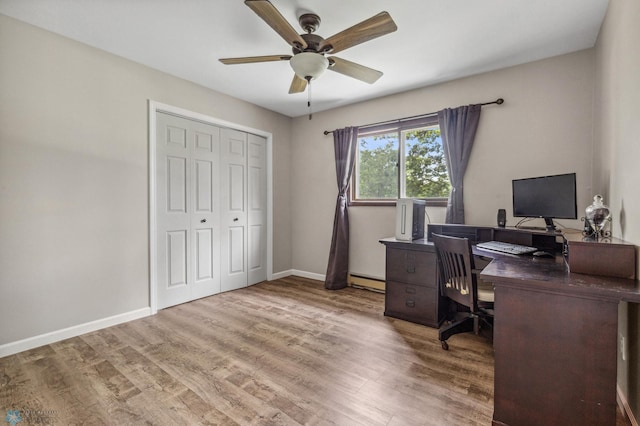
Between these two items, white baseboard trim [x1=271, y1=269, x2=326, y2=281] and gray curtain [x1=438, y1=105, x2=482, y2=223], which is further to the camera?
white baseboard trim [x1=271, y1=269, x2=326, y2=281]

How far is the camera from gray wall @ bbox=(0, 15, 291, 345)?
221cm

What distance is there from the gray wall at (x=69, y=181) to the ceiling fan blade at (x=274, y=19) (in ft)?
6.28

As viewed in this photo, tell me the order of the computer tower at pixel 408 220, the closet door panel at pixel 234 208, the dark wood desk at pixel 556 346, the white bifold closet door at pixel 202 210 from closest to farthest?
the dark wood desk at pixel 556 346 → the computer tower at pixel 408 220 → the white bifold closet door at pixel 202 210 → the closet door panel at pixel 234 208

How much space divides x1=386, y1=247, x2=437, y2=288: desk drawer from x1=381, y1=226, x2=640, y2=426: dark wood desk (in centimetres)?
128

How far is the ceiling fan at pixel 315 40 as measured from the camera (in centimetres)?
170

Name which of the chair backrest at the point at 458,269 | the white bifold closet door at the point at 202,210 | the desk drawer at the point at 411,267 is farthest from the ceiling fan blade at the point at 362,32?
the white bifold closet door at the point at 202,210

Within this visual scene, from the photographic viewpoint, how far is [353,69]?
232 centimetres

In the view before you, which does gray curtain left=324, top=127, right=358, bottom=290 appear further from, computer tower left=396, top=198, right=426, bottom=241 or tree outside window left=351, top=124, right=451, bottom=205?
computer tower left=396, top=198, right=426, bottom=241

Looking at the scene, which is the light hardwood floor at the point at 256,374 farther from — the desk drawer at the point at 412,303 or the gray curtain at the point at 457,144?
the gray curtain at the point at 457,144

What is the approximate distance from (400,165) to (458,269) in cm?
175

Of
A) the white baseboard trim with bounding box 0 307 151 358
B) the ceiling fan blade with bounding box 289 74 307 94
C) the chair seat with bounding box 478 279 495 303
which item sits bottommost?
the white baseboard trim with bounding box 0 307 151 358

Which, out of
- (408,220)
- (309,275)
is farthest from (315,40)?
(309,275)

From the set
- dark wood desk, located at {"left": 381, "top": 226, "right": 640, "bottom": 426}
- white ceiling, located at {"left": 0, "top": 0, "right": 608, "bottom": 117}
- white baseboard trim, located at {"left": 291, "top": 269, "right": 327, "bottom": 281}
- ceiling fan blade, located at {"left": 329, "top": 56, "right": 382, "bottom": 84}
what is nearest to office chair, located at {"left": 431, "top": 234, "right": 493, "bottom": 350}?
dark wood desk, located at {"left": 381, "top": 226, "right": 640, "bottom": 426}

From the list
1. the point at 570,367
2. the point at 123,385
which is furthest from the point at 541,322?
the point at 123,385
